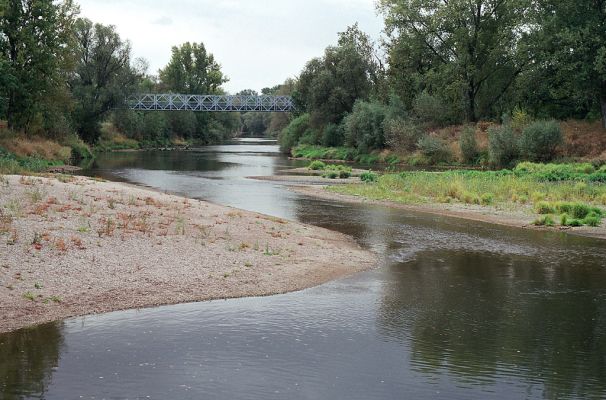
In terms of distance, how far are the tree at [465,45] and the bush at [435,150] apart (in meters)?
7.56

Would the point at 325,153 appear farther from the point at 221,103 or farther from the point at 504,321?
the point at 504,321

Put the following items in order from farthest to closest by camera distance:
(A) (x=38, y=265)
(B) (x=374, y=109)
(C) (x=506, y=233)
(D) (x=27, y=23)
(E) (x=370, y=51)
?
(E) (x=370, y=51) < (B) (x=374, y=109) < (D) (x=27, y=23) < (C) (x=506, y=233) < (A) (x=38, y=265)

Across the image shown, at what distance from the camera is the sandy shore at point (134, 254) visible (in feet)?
50.6

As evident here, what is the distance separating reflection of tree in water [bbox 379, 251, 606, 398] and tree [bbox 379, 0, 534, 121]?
2051 inches

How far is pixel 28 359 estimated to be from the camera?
1188 cm

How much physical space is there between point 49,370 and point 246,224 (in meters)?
14.3

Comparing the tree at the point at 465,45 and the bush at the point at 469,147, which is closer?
the bush at the point at 469,147

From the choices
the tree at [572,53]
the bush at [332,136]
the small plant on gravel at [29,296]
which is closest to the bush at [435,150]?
the tree at [572,53]

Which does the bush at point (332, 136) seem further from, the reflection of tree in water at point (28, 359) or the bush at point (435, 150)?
the reflection of tree in water at point (28, 359)

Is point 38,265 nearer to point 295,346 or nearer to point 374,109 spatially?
point 295,346

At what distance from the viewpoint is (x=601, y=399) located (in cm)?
1084

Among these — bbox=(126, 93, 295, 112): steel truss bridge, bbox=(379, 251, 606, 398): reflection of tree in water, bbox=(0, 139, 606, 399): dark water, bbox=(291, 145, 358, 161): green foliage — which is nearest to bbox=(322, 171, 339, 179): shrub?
bbox=(291, 145, 358, 161): green foliage

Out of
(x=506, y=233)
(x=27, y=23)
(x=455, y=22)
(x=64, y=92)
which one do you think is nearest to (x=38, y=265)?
(x=506, y=233)

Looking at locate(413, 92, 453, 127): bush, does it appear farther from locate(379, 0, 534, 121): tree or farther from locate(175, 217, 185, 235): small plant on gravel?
locate(175, 217, 185, 235): small plant on gravel
